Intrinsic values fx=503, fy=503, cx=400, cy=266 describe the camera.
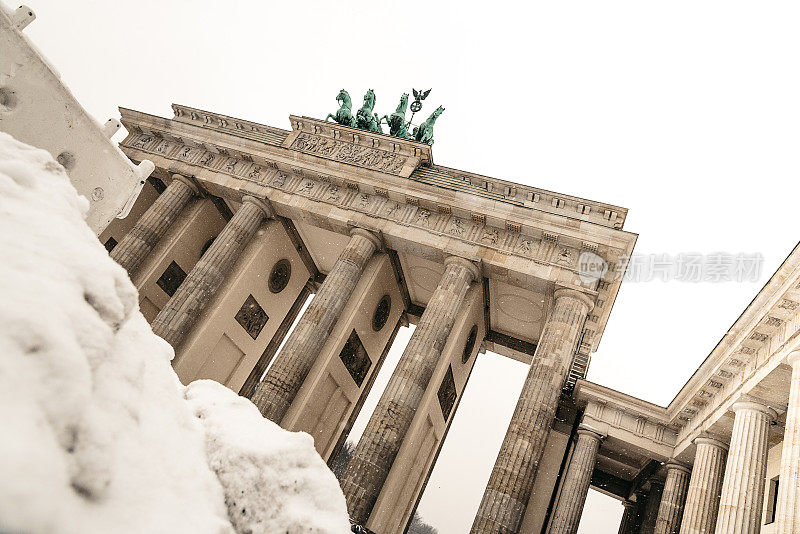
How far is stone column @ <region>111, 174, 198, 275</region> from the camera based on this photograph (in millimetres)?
20953

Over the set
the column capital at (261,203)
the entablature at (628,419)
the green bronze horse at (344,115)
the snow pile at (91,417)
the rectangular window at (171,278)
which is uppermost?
the green bronze horse at (344,115)

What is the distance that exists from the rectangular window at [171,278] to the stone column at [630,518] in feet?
70.6

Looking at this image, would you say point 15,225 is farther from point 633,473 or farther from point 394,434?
point 633,473

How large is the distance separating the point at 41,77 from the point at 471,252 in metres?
14.4

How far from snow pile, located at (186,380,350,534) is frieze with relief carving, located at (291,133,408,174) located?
17.9m

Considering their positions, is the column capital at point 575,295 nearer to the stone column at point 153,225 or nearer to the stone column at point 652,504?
the stone column at point 652,504

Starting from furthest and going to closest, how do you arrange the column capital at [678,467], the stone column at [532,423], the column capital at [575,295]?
the column capital at [575,295] → the column capital at [678,467] → the stone column at [532,423]

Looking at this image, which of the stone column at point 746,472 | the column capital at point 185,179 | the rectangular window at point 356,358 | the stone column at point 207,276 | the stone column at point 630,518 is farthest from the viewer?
the column capital at point 185,179

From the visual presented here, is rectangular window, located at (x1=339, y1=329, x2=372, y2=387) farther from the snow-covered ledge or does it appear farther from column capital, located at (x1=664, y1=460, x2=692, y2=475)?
the snow-covered ledge

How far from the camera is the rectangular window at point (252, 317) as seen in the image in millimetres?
22203

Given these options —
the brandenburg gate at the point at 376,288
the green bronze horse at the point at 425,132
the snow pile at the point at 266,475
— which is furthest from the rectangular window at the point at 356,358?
the snow pile at the point at 266,475

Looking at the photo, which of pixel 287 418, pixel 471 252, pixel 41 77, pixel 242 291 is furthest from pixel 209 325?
pixel 41 77

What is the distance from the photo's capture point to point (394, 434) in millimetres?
14961

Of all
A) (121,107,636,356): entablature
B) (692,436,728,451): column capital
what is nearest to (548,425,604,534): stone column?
(692,436,728,451): column capital
